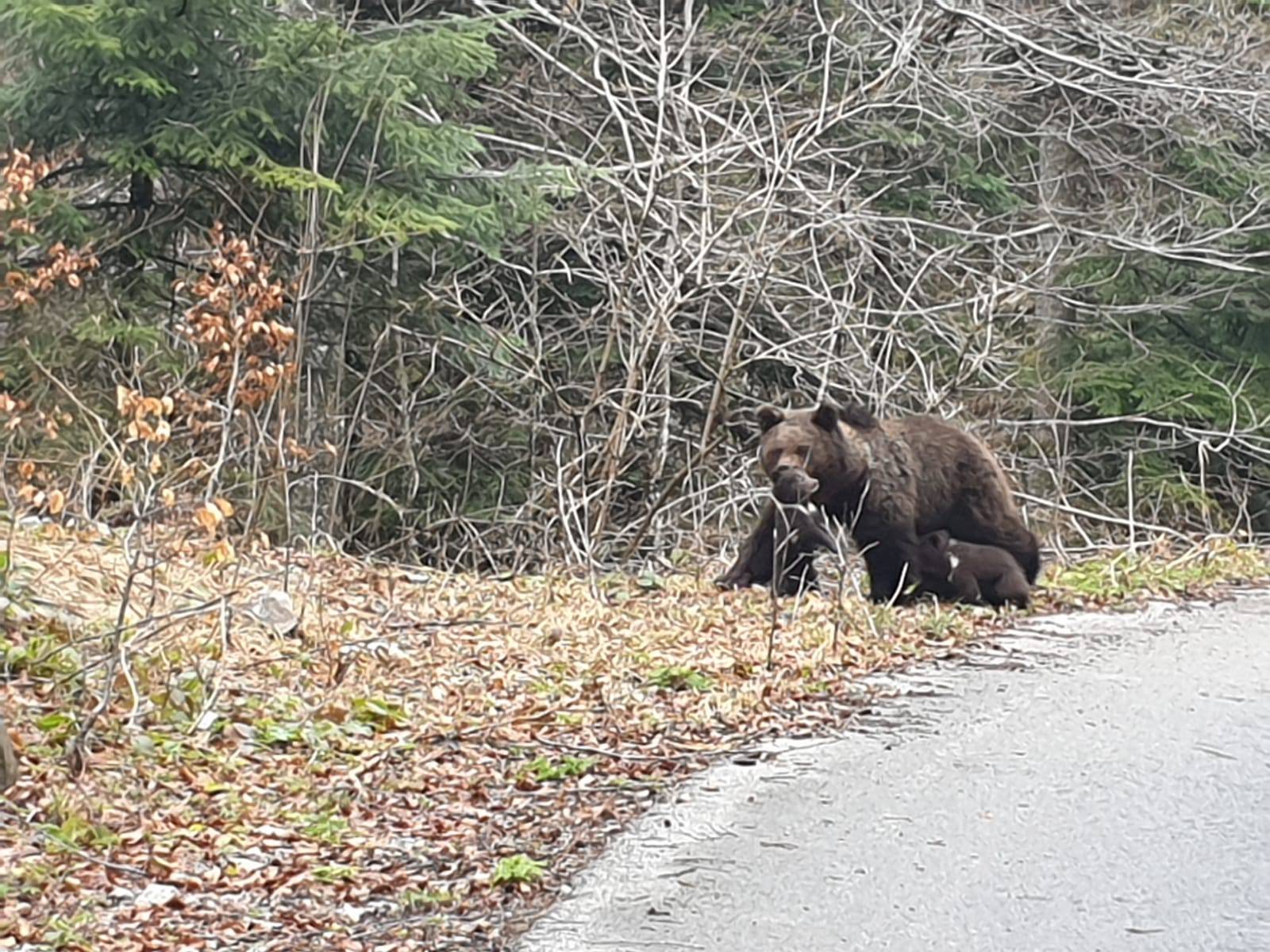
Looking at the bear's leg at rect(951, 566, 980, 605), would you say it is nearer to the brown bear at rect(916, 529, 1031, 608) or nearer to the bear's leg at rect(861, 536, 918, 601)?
the brown bear at rect(916, 529, 1031, 608)

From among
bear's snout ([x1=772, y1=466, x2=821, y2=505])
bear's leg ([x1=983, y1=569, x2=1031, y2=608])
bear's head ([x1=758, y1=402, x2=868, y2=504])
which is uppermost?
bear's head ([x1=758, y1=402, x2=868, y2=504])

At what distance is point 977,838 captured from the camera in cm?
591

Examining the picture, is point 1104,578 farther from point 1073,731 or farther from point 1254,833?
point 1254,833

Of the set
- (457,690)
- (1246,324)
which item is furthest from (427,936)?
→ (1246,324)

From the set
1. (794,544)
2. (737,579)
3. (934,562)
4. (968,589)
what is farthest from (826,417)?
(968,589)

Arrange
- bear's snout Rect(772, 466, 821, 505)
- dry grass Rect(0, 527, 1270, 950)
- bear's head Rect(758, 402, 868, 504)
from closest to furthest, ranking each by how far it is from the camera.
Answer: dry grass Rect(0, 527, 1270, 950) → bear's snout Rect(772, 466, 821, 505) → bear's head Rect(758, 402, 868, 504)

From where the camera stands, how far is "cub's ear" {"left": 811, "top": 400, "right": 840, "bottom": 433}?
1033 centimetres

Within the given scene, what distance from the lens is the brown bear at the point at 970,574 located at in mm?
10328

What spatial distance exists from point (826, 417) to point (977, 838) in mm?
4717

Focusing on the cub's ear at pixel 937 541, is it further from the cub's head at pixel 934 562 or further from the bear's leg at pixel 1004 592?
the bear's leg at pixel 1004 592

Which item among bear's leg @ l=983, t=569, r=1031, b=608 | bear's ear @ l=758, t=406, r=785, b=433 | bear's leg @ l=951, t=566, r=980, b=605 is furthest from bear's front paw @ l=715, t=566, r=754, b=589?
bear's leg @ l=983, t=569, r=1031, b=608

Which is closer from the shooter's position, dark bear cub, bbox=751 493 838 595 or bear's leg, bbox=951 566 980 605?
bear's leg, bbox=951 566 980 605

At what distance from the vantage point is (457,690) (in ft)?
25.4

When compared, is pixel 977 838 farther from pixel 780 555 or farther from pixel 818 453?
pixel 780 555
